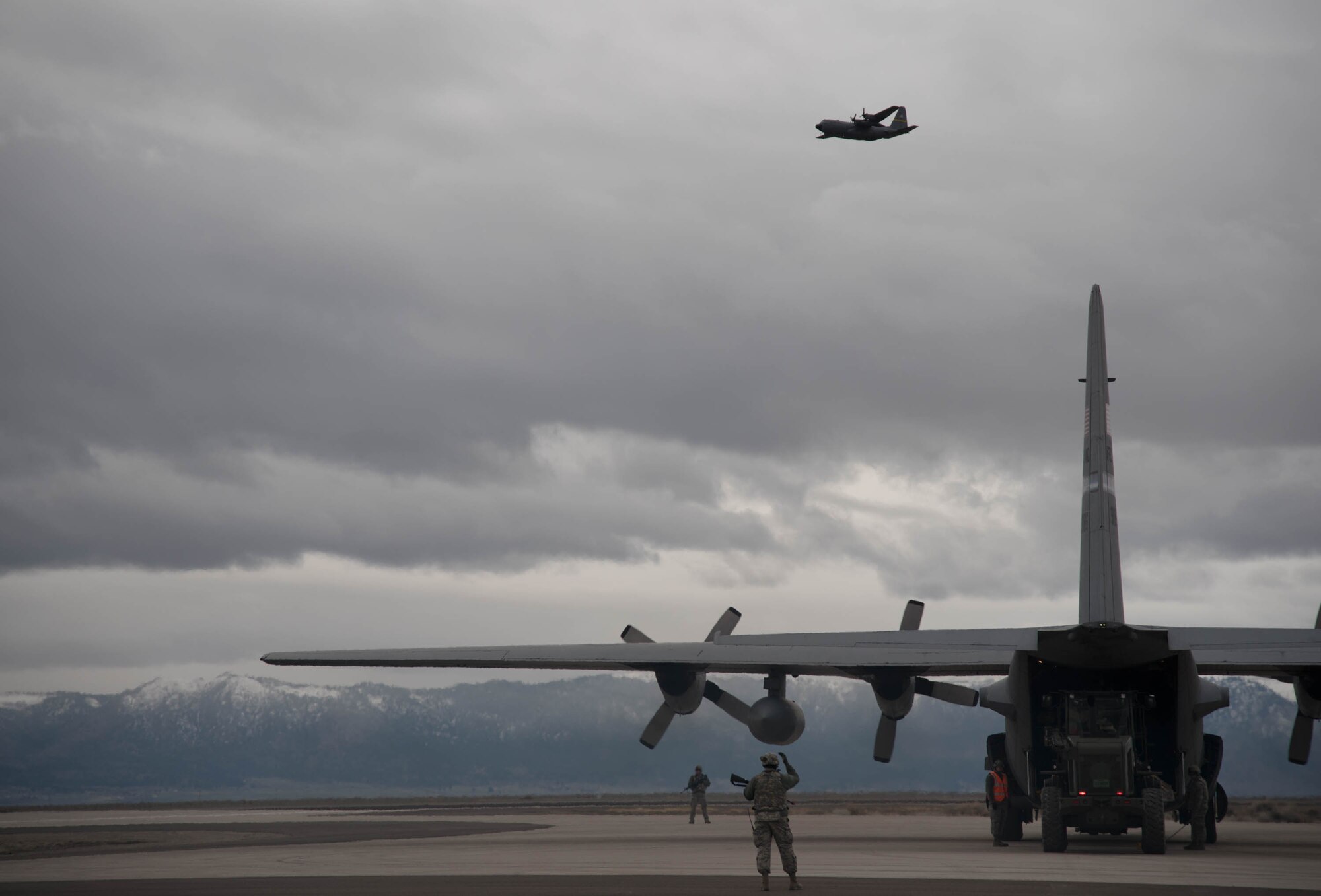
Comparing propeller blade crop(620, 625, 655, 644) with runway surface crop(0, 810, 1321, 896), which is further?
propeller blade crop(620, 625, 655, 644)

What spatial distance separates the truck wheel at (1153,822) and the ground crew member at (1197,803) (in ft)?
4.23

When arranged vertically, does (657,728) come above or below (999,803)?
above

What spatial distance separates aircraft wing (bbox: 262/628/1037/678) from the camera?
75.0 feet

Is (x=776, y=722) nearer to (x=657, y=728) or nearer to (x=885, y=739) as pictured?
(x=885, y=739)

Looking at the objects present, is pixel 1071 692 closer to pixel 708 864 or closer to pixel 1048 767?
pixel 1048 767

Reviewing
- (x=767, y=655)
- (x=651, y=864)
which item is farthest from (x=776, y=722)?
(x=651, y=864)

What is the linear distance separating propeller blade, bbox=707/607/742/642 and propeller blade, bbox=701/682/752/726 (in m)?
1.38

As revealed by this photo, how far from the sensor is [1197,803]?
23141 millimetres

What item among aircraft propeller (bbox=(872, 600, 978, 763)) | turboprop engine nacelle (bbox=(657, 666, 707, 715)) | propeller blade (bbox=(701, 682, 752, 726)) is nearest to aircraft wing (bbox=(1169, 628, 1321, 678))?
aircraft propeller (bbox=(872, 600, 978, 763))

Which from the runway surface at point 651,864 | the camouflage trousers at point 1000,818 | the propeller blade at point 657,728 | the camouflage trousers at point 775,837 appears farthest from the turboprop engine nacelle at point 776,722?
the camouflage trousers at point 775,837

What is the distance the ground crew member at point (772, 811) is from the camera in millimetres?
15916

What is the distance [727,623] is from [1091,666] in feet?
38.9

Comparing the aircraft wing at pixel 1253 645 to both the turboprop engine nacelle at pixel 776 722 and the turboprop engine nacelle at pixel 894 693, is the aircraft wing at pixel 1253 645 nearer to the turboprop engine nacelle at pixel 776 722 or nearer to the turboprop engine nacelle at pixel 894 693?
the turboprop engine nacelle at pixel 894 693

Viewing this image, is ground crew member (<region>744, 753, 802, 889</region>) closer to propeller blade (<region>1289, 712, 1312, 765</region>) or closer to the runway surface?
the runway surface
